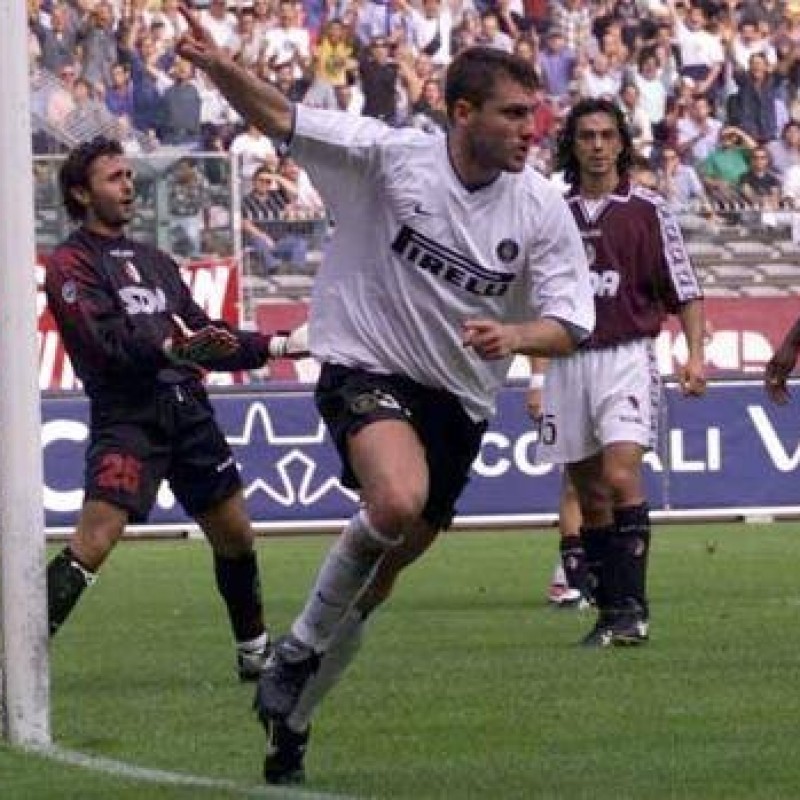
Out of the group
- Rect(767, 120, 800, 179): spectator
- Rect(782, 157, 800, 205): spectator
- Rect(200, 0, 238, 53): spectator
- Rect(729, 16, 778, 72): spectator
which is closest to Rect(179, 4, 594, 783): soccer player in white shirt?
Rect(200, 0, 238, 53): spectator

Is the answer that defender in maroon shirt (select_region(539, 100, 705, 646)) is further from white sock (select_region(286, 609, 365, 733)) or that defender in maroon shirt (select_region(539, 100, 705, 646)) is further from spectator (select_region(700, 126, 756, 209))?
spectator (select_region(700, 126, 756, 209))

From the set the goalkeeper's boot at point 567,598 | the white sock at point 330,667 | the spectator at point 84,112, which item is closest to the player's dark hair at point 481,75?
the white sock at point 330,667

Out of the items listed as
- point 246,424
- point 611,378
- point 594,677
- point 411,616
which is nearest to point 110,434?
point 594,677

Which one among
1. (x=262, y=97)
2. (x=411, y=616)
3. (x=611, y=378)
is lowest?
(x=411, y=616)

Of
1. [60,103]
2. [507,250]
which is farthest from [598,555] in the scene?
[60,103]

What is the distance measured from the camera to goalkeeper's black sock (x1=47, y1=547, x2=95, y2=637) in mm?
10875

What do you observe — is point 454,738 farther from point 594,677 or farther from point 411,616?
point 411,616

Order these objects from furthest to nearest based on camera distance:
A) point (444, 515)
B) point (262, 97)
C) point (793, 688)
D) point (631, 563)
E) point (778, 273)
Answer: point (778, 273), point (631, 563), point (793, 688), point (444, 515), point (262, 97)

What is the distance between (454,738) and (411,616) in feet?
18.7

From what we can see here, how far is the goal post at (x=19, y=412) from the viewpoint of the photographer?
358 inches

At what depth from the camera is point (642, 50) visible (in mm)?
31312

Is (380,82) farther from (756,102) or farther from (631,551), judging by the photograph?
(631,551)

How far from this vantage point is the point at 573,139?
13352 mm

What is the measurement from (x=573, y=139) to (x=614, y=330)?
88cm
